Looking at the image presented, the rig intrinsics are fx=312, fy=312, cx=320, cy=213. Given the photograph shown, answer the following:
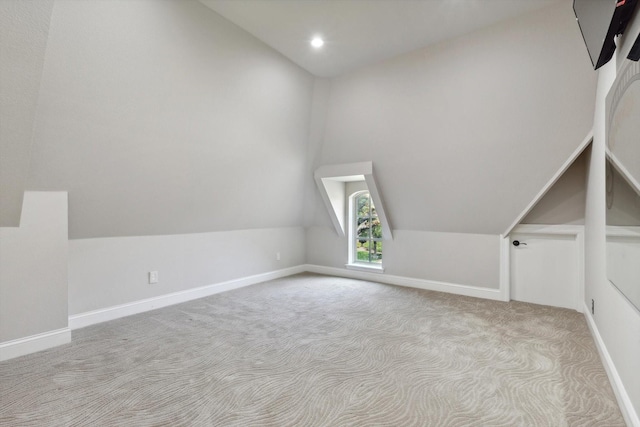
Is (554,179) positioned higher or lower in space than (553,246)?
higher

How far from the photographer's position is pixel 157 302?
3730 mm

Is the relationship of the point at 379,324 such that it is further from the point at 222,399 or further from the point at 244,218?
the point at 244,218

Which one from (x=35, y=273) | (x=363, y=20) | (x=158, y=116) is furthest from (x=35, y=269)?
(x=363, y=20)

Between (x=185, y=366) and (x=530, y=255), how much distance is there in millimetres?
4109

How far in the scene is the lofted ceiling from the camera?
272cm

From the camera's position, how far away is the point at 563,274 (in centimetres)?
377

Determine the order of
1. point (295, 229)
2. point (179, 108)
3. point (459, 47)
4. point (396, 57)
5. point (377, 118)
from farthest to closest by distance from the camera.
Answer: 1. point (295, 229)
2. point (377, 118)
3. point (396, 57)
4. point (459, 47)
5. point (179, 108)

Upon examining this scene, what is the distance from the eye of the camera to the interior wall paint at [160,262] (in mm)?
3188

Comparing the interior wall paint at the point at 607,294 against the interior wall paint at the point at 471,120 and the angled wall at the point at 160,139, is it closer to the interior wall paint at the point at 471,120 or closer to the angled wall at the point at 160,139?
the interior wall paint at the point at 471,120

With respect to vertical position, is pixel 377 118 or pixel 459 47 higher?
pixel 459 47

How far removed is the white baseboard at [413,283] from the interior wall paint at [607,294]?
1048 millimetres

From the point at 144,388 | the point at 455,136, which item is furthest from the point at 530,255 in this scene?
the point at 144,388

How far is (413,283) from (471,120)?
8.18 ft

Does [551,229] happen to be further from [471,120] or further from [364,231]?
[364,231]
